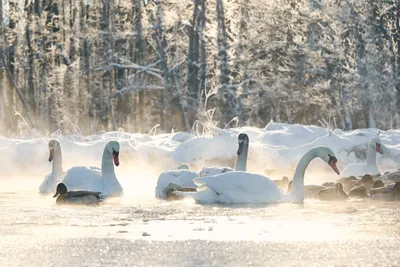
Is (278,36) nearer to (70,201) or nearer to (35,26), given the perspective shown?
(35,26)

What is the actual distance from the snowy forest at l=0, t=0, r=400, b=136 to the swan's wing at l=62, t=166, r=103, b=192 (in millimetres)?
22010

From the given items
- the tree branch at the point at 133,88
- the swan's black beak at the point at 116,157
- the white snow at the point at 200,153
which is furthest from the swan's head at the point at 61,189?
the tree branch at the point at 133,88

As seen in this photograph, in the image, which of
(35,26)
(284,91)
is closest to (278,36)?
(284,91)

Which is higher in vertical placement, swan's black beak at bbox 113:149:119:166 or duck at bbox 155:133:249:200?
swan's black beak at bbox 113:149:119:166

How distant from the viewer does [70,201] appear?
41.7ft

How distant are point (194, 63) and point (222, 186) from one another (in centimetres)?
2881

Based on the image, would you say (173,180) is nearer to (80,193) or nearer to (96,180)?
(96,180)

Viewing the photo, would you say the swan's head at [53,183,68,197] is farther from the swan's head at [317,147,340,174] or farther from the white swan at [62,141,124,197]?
the swan's head at [317,147,340,174]

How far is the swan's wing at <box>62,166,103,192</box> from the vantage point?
45.9 ft

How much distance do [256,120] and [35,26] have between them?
11.8 meters

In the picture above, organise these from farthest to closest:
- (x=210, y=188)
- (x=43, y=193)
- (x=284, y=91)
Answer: (x=284, y=91) < (x=43, y=193) < (x=210, y=188)

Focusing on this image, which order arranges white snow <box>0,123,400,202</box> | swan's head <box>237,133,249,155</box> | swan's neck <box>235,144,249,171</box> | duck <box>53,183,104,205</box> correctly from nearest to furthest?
duck <box>53,183,104,205</box> < swan's neck <box>235,144,249,171</box> < swan's head <box>237,133,249,155</box> < white snow <box>0,123,400,202</box>

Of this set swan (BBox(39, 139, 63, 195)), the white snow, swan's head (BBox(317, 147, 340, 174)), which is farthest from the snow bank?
swan's head (BBox(317, 147, 340, 174))

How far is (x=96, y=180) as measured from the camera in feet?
46.9
